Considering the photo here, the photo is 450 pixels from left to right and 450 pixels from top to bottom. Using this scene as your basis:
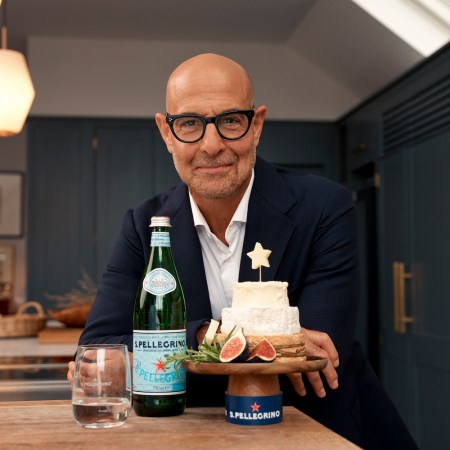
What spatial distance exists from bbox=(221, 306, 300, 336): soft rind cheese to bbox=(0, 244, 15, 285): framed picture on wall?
576 cm

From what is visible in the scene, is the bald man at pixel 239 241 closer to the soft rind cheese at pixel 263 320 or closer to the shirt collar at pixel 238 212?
the shirt collar at pixel 238 212

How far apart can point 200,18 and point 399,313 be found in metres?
2.30

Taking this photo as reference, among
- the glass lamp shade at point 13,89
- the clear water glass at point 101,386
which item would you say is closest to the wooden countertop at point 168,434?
the clear water glass at point 101,386

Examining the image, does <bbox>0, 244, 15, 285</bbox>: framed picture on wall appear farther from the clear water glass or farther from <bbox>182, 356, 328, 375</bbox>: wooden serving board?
<bbox>182, 356, 328, 375</bbox>: wooden serving board

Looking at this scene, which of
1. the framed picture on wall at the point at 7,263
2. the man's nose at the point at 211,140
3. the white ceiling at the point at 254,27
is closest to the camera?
the man's nose at the point at 211,140

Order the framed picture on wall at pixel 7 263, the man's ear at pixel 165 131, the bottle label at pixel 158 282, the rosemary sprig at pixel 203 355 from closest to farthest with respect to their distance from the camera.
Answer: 1. the rosemary sprig at pixel 203 355
2. the bottle label at pixel 158 282
3. the man's ear at pixel 165 131
4. the framed picture on wall at pixel 7 263

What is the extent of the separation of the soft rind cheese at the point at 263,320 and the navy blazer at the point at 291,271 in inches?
10.2

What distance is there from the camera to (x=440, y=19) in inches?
157

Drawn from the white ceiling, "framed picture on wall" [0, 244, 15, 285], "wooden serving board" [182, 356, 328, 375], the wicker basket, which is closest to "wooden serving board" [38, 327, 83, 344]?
the wicker basket

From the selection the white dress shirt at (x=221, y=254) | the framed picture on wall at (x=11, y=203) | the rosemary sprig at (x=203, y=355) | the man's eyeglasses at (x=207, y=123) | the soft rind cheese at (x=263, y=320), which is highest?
the framed picture on wall at (x=11, y=203)

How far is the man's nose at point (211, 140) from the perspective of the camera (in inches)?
54.4

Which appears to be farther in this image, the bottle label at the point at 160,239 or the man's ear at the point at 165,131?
the man's ear at the point at 165,131

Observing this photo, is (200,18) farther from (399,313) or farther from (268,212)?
(268,212)

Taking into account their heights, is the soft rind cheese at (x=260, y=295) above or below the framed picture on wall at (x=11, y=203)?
below
